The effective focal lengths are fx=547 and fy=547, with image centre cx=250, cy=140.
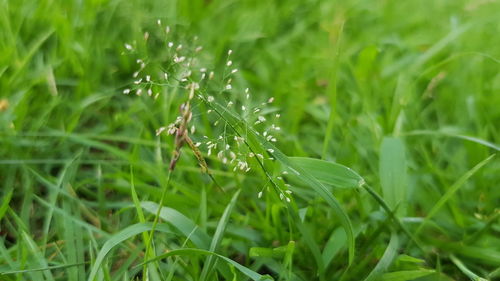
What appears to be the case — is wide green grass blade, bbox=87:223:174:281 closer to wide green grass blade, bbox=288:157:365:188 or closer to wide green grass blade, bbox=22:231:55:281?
wide green grass blade, bbox=22:231:55:281

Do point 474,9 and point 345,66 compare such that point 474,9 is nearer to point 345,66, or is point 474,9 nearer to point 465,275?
point 345,66

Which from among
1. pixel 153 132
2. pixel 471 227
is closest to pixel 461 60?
pixel 471 227

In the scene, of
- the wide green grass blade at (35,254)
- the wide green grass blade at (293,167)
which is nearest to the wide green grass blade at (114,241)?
the wide green grass blade at (35,254)

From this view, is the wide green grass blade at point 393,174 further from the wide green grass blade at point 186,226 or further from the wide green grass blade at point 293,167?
the wide green grass blade at point 186,226

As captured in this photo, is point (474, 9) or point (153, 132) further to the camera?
point (474, 9)

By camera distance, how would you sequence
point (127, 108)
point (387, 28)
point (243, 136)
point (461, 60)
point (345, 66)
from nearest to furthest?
point (243, 136), point (127, 108), point (345, 66), point (461, 60), point (387, 28)

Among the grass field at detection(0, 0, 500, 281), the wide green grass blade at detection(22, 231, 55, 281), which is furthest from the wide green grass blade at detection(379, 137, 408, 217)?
the wide green grass blade at detection(22, 231, 55, 281)

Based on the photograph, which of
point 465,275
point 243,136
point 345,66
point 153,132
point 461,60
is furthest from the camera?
point 461,60
